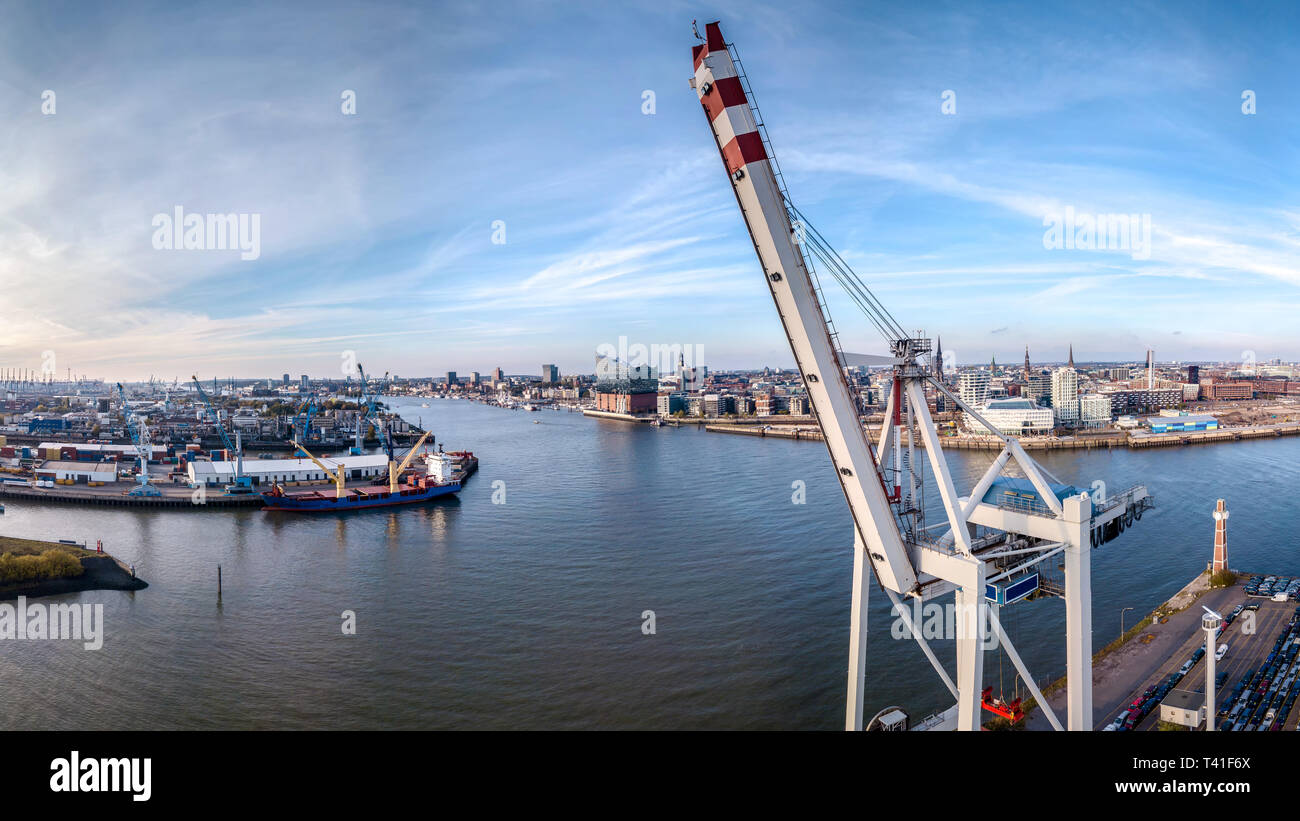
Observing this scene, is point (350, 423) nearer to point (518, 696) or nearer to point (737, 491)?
point (737, 491)

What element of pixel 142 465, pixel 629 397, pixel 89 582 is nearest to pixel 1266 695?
pixel 89 582

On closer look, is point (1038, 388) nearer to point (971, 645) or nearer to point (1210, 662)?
point (1210, 662)

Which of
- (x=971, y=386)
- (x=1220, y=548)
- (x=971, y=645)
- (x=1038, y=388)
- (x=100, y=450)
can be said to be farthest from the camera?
(x=1038, y=388)

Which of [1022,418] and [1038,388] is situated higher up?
[1038,388]

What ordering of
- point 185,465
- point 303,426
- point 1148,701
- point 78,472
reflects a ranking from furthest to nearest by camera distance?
point 303,426
point 185,465
point 78,472
point 1148,701

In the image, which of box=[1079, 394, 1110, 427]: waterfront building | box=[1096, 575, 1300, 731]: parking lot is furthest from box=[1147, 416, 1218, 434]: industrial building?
box=[1096, 575, 1300, 731]: parking lot
